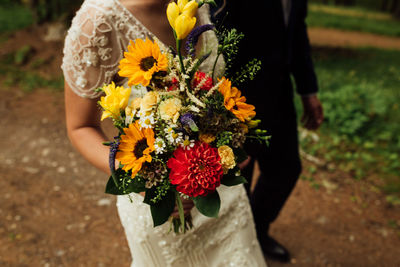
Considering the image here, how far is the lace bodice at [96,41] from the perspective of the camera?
1.32m

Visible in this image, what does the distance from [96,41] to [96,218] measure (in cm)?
262

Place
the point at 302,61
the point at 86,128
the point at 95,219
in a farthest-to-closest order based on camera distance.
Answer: the point at 95,219 → the point at 302,61 → the point at 86,128

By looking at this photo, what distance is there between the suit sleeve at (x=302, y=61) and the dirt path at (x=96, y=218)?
1.55m

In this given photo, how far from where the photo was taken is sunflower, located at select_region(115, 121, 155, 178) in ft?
3.32

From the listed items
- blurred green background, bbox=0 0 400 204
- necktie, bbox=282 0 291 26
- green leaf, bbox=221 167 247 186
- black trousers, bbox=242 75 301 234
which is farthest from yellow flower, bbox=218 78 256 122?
blurred green background, bbox=0 0 400 204

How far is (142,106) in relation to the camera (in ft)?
3.36

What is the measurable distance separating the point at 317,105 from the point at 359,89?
3.00m

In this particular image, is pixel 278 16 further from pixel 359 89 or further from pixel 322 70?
pixel 322 70

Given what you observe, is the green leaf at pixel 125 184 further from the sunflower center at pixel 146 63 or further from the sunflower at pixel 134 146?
the sunflower center at pixel 146 63

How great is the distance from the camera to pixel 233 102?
41.1 inches

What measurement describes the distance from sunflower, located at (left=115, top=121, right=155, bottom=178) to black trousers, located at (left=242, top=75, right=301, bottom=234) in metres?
1.10

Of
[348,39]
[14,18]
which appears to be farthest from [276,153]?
[14,18]

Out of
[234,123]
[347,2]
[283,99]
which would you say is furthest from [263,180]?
[347,2]

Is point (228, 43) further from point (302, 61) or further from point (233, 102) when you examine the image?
point (302, 61)
